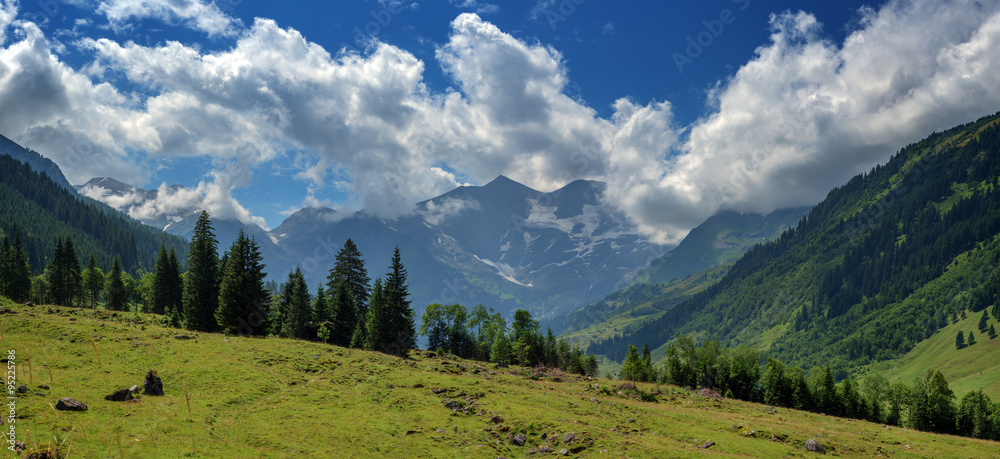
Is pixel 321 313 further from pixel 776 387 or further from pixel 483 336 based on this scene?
Answer: pixel 776 387

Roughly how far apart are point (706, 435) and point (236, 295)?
64.8 m

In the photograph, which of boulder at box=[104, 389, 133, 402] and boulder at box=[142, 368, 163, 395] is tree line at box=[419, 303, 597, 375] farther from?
boulder at box=[104, 389, 133, 402]

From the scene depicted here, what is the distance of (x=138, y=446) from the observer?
2242cm

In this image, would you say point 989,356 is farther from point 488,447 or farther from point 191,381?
point 191,381

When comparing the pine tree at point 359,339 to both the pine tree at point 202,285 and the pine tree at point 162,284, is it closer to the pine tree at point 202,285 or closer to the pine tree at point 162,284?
the pine tree at point 202,285

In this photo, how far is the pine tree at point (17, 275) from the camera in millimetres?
102375

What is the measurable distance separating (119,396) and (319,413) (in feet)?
42.0

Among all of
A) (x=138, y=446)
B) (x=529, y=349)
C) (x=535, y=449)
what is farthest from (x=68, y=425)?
(x=529, y=349)

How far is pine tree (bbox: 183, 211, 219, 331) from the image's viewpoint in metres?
70.4

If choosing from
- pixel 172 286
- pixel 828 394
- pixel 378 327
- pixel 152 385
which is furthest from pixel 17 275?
pixel 828 394

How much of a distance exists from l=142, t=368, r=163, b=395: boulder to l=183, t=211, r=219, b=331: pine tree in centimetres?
4292

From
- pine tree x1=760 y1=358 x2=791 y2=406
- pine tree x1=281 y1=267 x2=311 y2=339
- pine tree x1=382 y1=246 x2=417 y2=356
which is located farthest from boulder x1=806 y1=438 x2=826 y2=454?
pine tree x1=281 y1=267 x2=311 y2=339

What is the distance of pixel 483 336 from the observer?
111 meters

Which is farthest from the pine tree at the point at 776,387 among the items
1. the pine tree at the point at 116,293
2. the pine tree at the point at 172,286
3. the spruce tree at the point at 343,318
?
the pine tree at the point at 116,293
